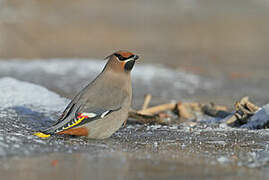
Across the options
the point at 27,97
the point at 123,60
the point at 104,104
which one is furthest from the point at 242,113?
the point at 27,97

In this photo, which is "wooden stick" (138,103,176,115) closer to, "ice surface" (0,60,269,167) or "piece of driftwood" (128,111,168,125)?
"piece of driftwood" (128,111,168,125)

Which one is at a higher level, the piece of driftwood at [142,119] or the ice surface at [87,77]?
the ice surface at [87,77]

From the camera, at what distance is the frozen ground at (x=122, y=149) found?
322cm

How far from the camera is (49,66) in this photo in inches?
378

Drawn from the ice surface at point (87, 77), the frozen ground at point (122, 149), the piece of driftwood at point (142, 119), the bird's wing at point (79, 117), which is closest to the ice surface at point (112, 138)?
→ the frozen ground at point (122, 149)

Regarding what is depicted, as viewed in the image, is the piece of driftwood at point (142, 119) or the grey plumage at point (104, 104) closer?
the grey plumage at point (104, 104)

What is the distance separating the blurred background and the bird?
16.1ft

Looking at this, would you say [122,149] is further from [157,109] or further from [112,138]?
[157,109]

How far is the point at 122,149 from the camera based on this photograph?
3916mm

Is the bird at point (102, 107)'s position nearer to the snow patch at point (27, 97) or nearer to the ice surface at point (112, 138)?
the ice surface at point (112, 138)

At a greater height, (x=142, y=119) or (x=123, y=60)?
(x=123, y=60)

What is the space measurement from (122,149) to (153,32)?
12.2 metres

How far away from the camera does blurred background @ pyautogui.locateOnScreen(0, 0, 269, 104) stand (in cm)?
1166

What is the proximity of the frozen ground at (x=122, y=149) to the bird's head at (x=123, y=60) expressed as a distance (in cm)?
62
